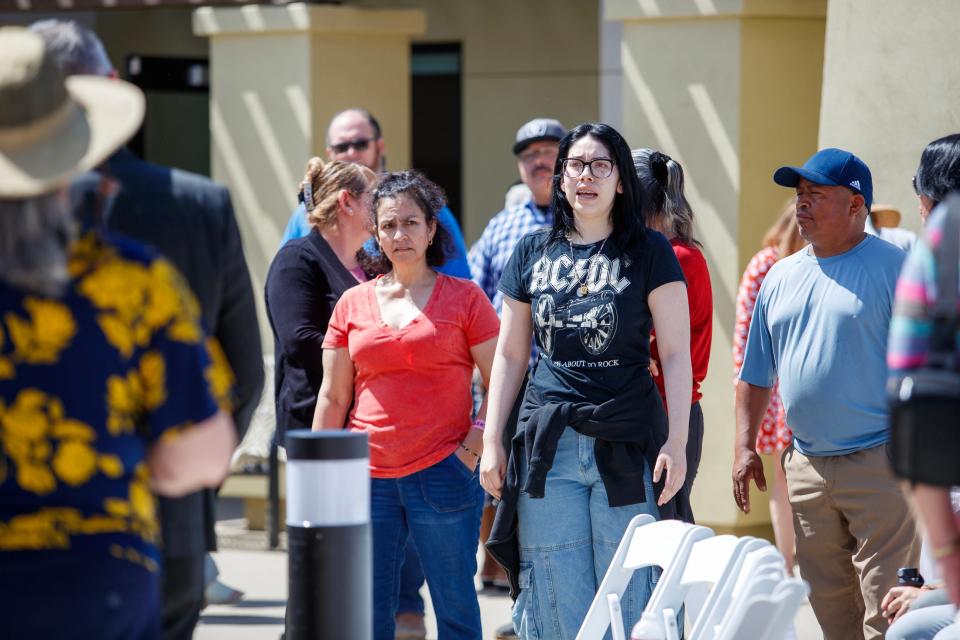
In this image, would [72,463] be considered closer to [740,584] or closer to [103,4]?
[740,584]

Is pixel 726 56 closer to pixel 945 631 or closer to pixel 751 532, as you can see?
pixel 751 532

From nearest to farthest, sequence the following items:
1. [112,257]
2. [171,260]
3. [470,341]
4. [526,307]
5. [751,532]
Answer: [112,257], [171,260], [526,307], [470,341], [751,532]

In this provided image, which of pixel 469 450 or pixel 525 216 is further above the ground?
pixel 525 216

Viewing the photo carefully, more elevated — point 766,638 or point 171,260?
point 171,260

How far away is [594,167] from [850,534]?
155cm

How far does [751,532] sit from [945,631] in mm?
4135

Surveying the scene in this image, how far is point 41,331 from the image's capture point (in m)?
2.59

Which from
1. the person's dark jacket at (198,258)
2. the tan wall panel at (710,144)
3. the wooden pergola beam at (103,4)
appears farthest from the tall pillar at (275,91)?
the person's dark jacket at (198,258)

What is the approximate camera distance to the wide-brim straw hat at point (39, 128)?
2613 mm

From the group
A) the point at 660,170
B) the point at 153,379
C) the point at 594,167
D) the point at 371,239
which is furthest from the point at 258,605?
the point at 153,379

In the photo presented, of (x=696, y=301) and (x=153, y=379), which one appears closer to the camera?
(x=153, y=379)

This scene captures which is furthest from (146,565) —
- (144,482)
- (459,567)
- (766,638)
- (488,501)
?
(488,501)

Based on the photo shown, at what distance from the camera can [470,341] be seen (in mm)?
5344

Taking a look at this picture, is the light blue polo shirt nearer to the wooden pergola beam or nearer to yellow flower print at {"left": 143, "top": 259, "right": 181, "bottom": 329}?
yellow flower print at {"left": 143, "top": 259, "right": 181, "bottom": 329}
